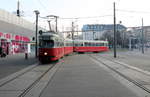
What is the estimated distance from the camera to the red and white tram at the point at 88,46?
4668cm

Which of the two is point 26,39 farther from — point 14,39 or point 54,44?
point 54,44

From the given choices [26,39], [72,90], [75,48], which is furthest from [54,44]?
[26,39]

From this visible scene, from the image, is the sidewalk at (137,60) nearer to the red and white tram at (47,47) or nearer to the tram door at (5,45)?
the red and white tram at (47,47)

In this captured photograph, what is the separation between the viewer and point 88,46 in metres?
49.0

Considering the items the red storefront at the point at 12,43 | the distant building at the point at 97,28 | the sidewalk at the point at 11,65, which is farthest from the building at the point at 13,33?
the distant building at the point at 97,28


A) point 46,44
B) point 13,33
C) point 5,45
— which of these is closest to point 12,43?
point 13,33

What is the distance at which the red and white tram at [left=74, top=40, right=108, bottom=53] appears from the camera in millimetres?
46681

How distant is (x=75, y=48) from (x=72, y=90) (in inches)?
1475

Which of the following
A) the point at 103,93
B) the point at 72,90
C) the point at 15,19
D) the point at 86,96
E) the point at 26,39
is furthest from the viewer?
the point at 26,39

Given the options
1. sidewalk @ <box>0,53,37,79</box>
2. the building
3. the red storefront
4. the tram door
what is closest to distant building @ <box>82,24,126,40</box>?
the building

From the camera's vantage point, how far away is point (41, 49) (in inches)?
822

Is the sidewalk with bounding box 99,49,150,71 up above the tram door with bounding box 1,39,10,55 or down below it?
below

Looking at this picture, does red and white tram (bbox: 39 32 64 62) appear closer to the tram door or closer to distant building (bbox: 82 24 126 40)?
the tram door

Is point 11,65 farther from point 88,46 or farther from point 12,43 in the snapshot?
point 88,46
